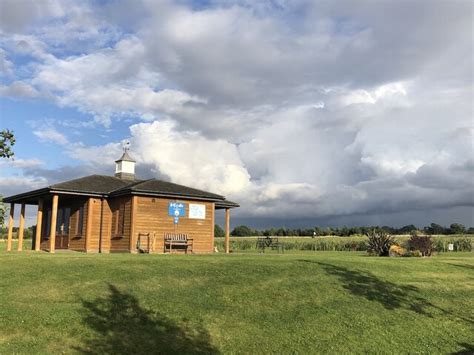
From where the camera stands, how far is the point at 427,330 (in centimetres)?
1253

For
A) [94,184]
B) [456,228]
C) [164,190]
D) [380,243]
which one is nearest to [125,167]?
[94,184]

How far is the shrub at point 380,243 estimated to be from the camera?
26922 millimetres

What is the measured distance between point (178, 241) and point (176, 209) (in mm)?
1805

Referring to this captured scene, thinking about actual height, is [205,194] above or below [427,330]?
above

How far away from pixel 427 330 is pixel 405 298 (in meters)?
2.25

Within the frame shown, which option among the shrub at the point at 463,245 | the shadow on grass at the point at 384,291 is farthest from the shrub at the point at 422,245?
the shrub at the point at 463,245

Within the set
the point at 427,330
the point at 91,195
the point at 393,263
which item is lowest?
the point at 427,330

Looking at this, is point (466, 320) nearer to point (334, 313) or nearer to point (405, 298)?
point (405, 298)

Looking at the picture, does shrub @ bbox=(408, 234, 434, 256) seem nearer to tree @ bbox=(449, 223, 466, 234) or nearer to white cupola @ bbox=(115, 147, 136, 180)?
white cupola @ bbox=(115, 147, 136, 180)

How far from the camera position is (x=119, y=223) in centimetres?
2720

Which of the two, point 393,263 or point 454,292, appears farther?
point 393,263

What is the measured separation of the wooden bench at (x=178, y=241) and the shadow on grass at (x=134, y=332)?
1399 centimetres

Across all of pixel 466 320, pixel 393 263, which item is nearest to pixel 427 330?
pixel 466 320

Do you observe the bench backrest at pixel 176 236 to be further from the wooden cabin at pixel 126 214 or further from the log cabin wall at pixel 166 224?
the log cabin wall at pixel 166 224
